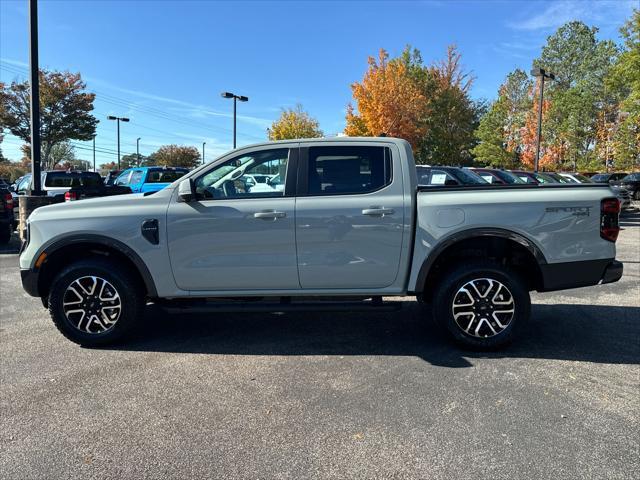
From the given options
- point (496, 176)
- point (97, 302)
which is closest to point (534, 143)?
point (496, 176)

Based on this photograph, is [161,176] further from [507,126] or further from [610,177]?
[507,126]

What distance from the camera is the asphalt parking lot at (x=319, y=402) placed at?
9.30ft

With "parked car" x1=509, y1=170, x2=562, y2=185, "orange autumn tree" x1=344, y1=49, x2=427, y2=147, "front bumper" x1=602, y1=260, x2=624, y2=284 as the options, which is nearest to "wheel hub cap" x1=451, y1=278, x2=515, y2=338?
"front bumper" x1=602, y1=260, x2=624, y2=284

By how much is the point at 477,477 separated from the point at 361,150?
2939mm

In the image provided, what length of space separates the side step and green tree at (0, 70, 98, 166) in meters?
34.0

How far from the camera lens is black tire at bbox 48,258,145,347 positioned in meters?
4.59

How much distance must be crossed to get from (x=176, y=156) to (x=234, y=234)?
247ft

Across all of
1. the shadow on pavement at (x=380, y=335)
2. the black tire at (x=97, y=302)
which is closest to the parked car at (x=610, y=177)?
the shadow on pavement at (x=380, y=335)

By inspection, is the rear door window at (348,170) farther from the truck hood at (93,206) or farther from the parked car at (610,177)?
the parked car at (610,177)

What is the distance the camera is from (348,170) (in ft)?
15.2

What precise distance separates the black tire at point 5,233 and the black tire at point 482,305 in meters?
10.8

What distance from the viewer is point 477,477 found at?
2.69 metres

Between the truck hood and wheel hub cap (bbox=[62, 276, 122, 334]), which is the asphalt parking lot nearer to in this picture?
wheel hub cap (bbox=[62, 276, 122, 334])

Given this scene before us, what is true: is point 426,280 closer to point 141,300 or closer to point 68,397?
point 141,300
